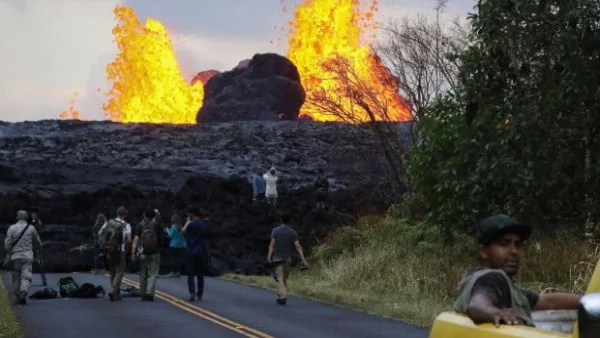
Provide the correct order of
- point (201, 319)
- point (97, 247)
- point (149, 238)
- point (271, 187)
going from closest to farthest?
point (201, 319)
point (149, 238)
point (97, 247)
point (271, 187)

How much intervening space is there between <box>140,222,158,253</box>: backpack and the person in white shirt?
19.6 metres

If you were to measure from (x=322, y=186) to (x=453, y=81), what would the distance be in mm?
12229

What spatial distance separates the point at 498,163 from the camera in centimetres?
1788

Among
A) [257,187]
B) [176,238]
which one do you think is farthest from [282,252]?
[257,187]

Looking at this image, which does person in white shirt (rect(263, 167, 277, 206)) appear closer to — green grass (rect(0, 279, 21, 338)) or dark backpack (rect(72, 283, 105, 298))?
dark backpack (rect(72, 283, 105, 298))

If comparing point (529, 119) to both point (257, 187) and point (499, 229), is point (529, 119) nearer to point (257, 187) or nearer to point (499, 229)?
point (499, 229)

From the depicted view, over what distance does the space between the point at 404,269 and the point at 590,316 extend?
65.4 ft

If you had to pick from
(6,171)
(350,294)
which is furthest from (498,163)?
(6,171)

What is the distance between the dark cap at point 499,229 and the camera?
5047 millimetres

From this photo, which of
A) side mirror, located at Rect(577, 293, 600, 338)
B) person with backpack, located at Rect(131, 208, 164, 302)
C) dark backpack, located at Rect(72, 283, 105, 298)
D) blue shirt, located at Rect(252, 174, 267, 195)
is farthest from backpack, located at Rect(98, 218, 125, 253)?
blue shirt, located at Rect(252, 174, 267, 195)

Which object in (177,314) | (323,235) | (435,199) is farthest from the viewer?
(323,235)

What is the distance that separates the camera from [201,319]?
16.5 m

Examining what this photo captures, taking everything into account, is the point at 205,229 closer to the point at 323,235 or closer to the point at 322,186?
the point at 323,235

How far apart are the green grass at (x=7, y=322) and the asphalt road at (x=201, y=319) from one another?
A: 7.5 inches
